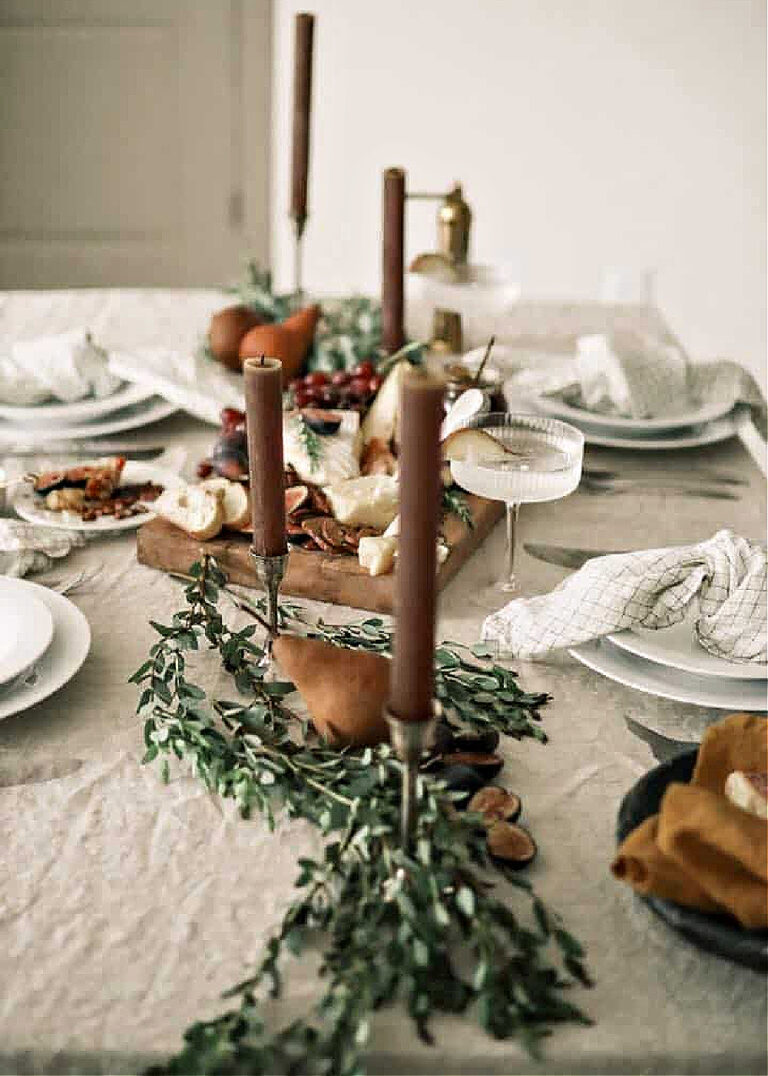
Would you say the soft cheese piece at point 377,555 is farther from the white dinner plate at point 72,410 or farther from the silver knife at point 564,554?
the white dinner plate at point 72,410

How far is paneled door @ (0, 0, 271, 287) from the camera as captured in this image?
4.05m

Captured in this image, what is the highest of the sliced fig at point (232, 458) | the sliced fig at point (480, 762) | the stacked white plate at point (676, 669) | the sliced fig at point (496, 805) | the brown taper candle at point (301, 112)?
the brown taper candle at point (301, 112)

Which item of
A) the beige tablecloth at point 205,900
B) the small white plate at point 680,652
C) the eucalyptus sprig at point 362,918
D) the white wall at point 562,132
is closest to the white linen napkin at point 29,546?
the beige tablecloth at point 205,900

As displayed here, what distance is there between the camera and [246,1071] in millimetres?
702

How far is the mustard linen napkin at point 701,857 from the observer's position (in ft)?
2.51

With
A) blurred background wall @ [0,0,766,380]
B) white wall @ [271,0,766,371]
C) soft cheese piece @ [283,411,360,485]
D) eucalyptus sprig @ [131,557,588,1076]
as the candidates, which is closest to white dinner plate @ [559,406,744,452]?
soft cheese piece @ [283,411,360,485]

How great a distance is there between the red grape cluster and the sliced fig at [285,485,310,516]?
0.21m

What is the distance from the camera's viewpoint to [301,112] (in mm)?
1933

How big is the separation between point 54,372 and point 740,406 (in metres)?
0.90

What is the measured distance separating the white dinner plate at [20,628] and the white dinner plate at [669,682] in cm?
44

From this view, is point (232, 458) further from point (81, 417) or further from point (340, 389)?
point (81, 417)

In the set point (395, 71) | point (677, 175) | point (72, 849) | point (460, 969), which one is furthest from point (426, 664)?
point (395, 71)

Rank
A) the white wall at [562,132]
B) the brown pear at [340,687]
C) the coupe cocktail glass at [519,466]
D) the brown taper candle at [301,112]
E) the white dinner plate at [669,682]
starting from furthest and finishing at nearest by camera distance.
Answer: the white wall at [562,132] < the brown taper candle at [301,112] < the coupe cocktail glass at [519,466] < the white dinner plate at [669,682] < the brown pear at [340,687]

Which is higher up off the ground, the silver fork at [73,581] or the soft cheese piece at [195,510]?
the soft cheese piece at [195,510]
